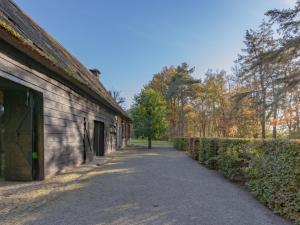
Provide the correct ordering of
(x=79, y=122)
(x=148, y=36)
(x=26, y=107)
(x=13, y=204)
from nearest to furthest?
(x=13, y=204) < (x=26, y=107) < (x=79, y=122) < (x=148, y=36)

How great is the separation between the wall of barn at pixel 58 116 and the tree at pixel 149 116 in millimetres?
12511

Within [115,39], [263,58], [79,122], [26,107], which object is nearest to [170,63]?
[115,39]

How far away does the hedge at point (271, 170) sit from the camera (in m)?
3.75

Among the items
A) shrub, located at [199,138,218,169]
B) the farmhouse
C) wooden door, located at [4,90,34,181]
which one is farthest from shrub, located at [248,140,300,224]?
wooden door, located at [4,90,34,181]

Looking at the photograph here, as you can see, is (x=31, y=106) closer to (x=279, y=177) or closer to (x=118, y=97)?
(x=279, y=177)

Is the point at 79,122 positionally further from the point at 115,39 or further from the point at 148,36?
the point at 115,39

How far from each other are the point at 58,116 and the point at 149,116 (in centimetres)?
Result: 1603

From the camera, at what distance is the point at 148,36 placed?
16.2 meters

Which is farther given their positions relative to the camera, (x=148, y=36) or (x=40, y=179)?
(x=148, y=36)

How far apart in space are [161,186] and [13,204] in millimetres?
3346

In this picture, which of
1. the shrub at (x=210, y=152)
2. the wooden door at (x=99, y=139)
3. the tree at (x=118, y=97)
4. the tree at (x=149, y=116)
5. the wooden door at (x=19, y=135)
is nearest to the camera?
the wooden door at (x=19, y=135)

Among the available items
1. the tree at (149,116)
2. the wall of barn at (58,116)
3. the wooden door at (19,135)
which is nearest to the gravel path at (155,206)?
the wall of barn at (58,116)

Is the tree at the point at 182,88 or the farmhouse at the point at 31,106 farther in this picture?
the tree at the point at 182,88

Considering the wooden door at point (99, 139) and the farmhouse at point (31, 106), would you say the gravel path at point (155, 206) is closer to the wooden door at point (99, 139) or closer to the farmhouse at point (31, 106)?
the farmhouse at point (31, 106)
